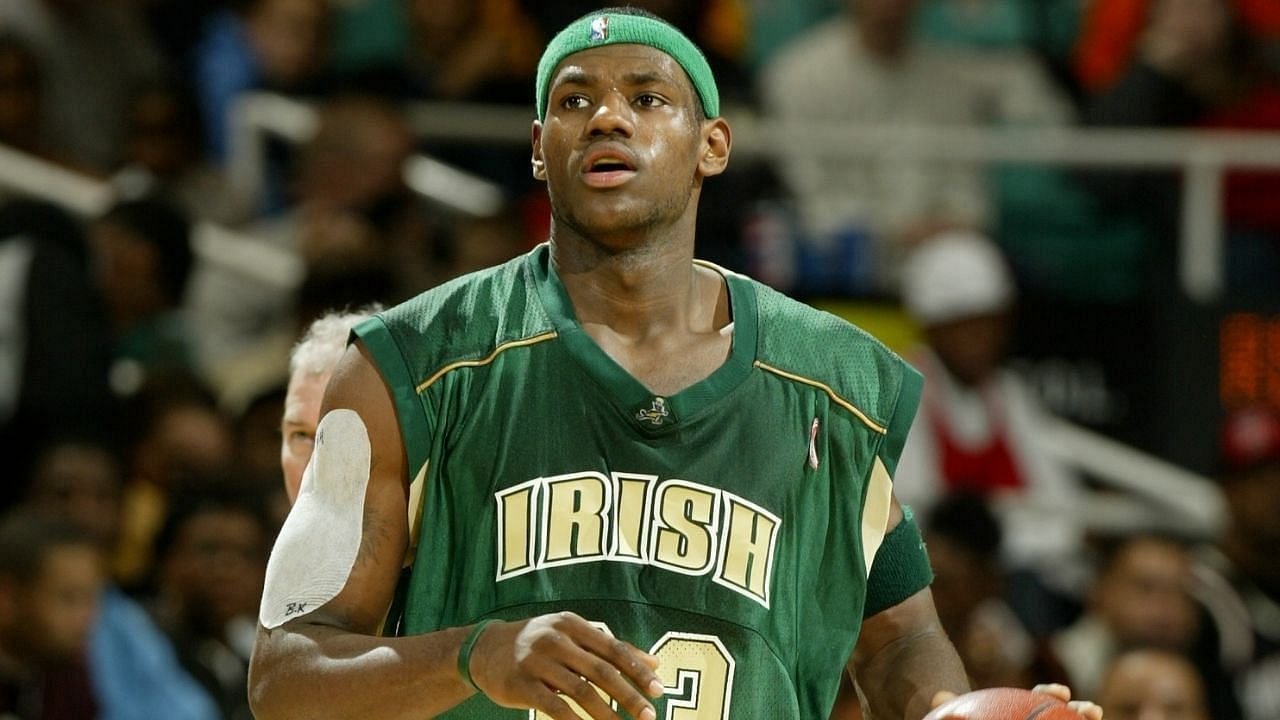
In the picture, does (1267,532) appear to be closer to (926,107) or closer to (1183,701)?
(1183,701)

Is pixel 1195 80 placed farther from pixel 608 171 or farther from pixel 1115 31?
pixel 608 171

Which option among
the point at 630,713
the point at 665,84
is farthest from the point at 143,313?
the point at 630,713

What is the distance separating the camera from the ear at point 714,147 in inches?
157

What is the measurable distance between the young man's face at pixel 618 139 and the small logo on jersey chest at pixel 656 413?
300mm

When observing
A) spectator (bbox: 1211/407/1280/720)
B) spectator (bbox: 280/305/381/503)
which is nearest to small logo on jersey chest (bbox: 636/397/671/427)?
spectator (bbox: 280/305/381/503)

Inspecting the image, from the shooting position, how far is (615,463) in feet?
12.5

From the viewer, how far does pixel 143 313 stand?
28.6 feet

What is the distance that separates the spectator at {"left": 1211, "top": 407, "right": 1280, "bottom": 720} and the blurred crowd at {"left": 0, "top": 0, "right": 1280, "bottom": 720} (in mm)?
13

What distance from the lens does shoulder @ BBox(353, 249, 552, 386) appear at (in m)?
3.79

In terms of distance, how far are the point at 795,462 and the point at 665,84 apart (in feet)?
2.21

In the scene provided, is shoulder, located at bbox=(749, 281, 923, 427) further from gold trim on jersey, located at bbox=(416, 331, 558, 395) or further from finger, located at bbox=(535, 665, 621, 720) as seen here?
finger, located at bbox=(535, 665, 621, 720)

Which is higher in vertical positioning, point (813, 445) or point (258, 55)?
point (258, 55)

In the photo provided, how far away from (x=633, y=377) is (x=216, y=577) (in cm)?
390

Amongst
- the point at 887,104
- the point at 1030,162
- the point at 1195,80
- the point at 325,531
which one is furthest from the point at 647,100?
the point at 1195,80
